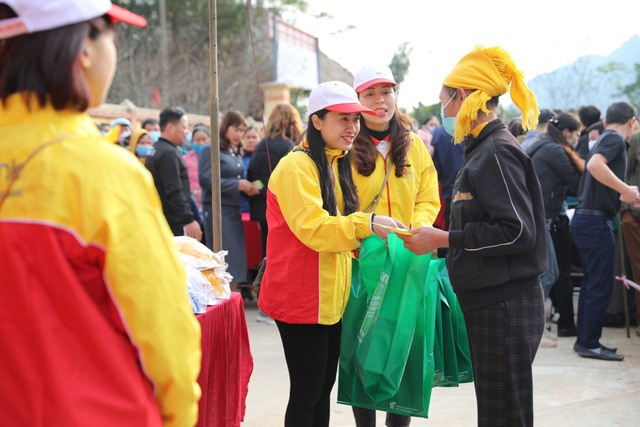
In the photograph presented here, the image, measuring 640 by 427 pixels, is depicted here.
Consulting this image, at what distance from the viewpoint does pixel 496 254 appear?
3.07 metres

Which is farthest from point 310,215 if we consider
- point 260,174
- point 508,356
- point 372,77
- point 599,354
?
point 260,174

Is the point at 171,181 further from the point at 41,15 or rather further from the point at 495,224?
the point at 41,15

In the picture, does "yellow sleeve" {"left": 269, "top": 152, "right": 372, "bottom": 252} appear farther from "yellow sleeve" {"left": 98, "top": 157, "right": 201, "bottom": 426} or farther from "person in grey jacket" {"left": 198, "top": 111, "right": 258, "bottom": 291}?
"person in grey jacket" {"left": 198, "top": 111, "right": 258, "bottom": 291}

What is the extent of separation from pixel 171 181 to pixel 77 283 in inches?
200

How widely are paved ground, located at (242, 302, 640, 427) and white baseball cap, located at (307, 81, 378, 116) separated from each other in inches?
86.5

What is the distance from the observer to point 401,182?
13.5 ft

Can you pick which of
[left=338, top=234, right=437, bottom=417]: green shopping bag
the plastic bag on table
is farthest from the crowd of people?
the plastic bag on table

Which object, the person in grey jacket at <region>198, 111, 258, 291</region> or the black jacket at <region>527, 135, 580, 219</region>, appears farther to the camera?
the person in grey jacket at <region>198, 111, 258, 291</region>

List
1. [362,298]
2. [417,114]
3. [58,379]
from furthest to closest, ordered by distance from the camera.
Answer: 1. [417,114]
2. [362,298]
3. [58,379]

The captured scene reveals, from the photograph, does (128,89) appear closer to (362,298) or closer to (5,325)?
(362,298)

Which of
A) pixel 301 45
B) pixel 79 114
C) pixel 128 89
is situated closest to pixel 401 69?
pixel 301 45

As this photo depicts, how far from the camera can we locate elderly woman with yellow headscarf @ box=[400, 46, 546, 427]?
3.05m

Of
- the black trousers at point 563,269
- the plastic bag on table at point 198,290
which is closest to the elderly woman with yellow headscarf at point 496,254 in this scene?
the plastic bag on table at point 198,290

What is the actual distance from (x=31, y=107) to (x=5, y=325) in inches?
18.5
